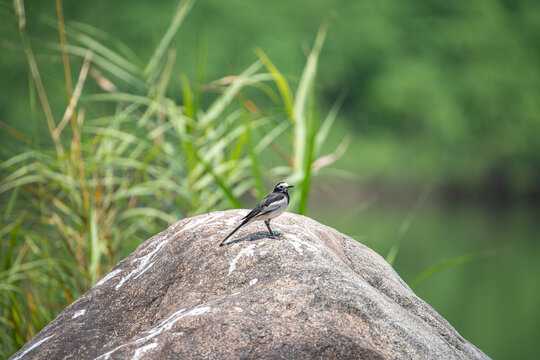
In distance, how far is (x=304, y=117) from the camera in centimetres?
408

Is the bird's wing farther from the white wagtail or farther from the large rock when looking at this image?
the large rock

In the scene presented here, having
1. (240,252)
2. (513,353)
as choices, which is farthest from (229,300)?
(513,353)

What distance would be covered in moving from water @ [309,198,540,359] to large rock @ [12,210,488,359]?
4.39 m

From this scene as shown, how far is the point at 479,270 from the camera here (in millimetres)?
16688

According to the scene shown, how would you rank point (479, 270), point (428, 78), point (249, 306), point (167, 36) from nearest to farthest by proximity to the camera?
1. point (249, 306)
2. point (167, 36)
3. point (479, 270)
4. point (428, 78)

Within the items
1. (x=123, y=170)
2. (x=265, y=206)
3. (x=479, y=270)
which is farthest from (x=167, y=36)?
(x=479, y=270)

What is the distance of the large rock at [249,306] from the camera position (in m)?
2.27

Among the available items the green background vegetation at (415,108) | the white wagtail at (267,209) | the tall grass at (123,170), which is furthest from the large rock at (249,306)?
the green background vegetation at (415,108)

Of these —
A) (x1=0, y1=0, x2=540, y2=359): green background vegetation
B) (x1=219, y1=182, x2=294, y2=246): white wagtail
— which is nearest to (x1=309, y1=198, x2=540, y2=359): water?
(x1=0, y1=0, x2=540, y2=359): green background vegetation

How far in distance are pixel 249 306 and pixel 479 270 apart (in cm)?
1557

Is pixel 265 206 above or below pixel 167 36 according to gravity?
below

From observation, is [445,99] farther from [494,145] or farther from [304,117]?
[304,117]

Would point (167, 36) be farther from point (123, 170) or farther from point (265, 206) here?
point (265, 206)

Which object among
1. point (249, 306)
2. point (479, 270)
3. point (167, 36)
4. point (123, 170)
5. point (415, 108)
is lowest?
point (479, 270)
